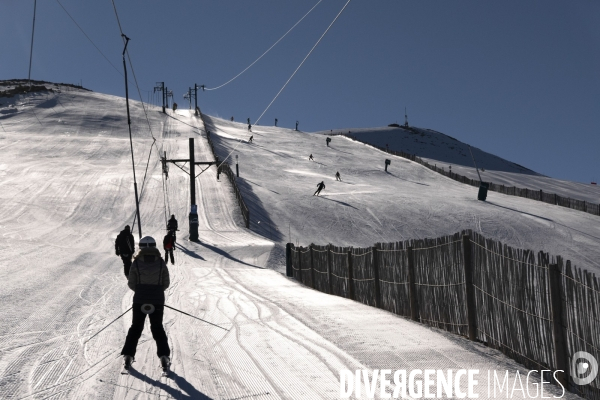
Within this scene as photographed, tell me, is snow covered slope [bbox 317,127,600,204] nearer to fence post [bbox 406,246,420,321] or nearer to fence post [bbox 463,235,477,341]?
fence post [bbox 406,246,420,321]

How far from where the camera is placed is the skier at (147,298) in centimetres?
732

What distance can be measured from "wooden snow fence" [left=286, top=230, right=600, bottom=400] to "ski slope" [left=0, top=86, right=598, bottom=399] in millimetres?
361

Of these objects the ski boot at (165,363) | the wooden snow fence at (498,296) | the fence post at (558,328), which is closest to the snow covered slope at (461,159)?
the wooden snow fence at (498,296)

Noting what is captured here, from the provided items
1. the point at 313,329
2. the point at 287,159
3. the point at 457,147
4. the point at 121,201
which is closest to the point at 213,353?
the point at 313,329

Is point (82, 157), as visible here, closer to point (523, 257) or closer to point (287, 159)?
point (287, 159)

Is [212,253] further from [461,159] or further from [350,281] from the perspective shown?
[461,159]

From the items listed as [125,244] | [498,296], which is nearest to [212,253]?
[125,244]

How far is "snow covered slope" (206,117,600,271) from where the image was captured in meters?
36.8

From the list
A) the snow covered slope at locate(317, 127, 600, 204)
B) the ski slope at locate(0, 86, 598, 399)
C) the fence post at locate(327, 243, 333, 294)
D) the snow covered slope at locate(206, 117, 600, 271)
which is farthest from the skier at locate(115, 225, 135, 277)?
the snow covered slope at locate(317, 127, 600, 204)

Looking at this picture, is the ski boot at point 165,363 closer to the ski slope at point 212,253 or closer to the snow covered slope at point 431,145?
the ski slope at point 212,253

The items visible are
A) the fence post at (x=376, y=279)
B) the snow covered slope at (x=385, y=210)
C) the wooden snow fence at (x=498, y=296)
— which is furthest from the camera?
the snow covered slope at (x=385, y=210)

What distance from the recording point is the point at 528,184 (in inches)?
3127

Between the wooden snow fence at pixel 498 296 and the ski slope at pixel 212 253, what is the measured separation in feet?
1.18

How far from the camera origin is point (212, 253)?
2733 centimetres
